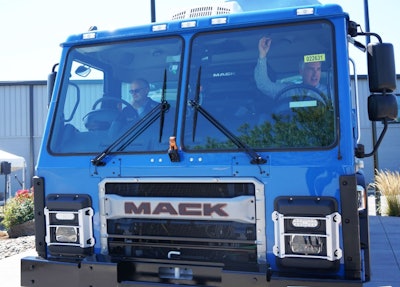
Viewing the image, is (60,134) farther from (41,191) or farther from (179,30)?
(179,30)

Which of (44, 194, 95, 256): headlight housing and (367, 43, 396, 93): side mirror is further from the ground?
(367, 43, 396, 93): side mirror

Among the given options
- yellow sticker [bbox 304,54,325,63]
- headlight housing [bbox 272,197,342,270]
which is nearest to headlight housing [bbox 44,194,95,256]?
headlight housing [bbox 272,197,342,270]

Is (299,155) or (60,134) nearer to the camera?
(299,155)

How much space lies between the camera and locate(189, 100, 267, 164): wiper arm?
3.15 metres

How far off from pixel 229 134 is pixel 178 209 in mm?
666

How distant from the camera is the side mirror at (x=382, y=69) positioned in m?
3.21

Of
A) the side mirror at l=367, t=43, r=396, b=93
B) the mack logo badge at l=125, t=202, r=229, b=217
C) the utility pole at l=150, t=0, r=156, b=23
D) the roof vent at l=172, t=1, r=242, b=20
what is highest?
the utility pole at l=150, t=0, r=156, b=23

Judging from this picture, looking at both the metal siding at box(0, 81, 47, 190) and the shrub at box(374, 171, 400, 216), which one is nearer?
the shrub at box(374, 171, 400, 216)

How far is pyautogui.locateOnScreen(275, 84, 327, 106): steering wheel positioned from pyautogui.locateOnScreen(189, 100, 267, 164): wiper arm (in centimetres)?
45

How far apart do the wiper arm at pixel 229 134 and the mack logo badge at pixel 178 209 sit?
0.40m

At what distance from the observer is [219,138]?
334 centimetres

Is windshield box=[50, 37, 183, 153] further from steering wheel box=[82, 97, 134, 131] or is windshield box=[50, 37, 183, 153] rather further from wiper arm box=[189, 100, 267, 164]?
wiper arm box=[189, 100, 267, 164]

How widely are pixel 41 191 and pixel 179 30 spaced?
1745 mm

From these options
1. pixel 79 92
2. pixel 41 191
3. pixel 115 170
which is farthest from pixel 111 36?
pixel 41 191
